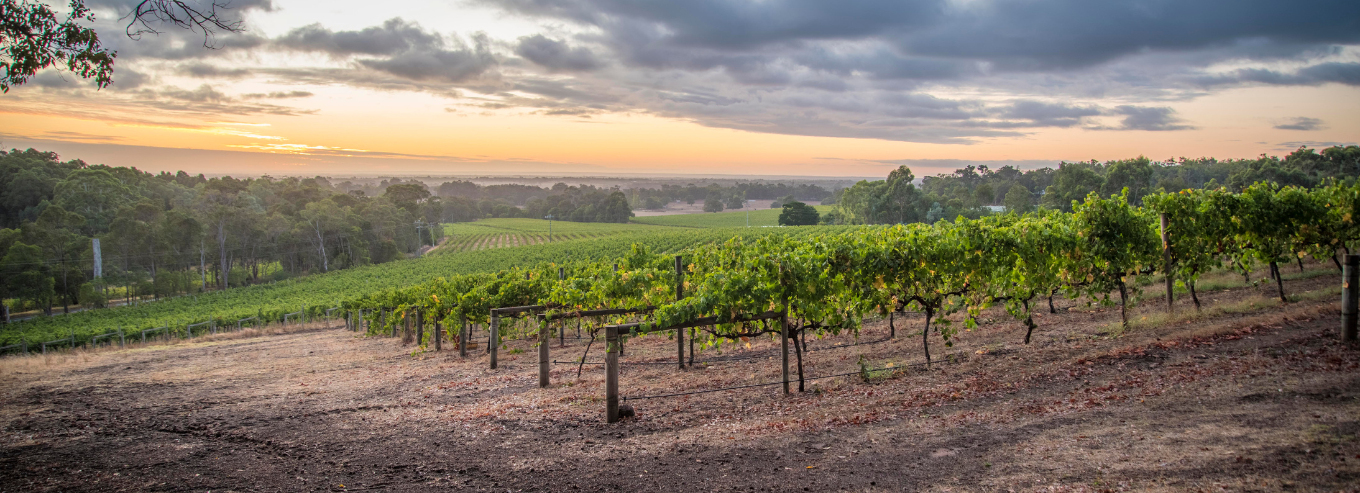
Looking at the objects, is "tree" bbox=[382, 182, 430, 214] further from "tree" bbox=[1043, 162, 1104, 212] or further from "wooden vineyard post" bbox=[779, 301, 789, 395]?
"wooden vineyard post" bbox=[779, 301, 789, 395]

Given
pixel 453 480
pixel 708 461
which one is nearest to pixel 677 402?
pixel 708 461

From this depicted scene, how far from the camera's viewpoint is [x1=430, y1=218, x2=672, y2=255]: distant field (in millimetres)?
91812

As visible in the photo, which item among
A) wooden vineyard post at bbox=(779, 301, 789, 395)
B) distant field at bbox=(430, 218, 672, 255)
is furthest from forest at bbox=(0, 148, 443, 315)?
wooden vineyard post at bbox=(779, 301, 789, 395)

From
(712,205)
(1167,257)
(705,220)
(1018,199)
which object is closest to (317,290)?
(1167,257)

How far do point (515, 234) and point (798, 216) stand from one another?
4246 centimetres

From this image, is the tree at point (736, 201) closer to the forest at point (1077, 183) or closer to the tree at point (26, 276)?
the forest at point (1077, 183)

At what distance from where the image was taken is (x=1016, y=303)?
1043 centimetres

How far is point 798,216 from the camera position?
3831 inches

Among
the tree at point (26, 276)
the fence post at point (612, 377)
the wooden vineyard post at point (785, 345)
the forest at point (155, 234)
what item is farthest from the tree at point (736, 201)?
the fence post at point (612, 377)

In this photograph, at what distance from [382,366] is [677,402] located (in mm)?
8958

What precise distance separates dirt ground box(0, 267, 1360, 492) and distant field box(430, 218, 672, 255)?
2921 inches

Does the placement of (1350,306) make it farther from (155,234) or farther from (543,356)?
(155,234)

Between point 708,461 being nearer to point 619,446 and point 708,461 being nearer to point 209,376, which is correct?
point 619,446

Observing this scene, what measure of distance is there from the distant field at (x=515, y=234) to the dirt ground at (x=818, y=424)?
74.2 meters
